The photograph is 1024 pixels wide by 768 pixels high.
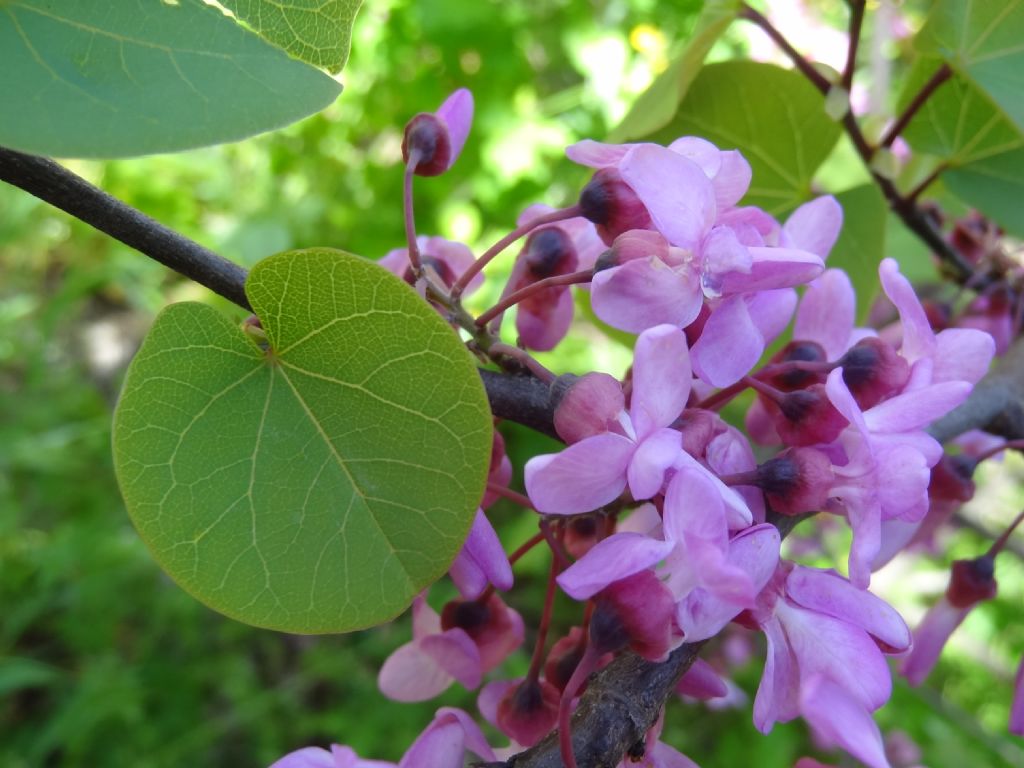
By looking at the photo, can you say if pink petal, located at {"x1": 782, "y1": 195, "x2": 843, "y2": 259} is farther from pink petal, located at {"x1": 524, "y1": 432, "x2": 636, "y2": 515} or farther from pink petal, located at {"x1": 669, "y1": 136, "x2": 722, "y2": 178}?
pink petal, located at {"x1": 524, "y1": 432, "x2": 636, "y2": 515}

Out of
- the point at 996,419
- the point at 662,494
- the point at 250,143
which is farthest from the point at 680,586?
the point at 250,143

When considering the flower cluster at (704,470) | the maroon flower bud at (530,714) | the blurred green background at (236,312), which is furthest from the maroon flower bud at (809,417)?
the blurred green background at (236,312)

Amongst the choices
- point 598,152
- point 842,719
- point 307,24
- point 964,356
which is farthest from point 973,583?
point 307,24

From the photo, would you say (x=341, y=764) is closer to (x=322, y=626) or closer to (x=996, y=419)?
(x=322, y=626)

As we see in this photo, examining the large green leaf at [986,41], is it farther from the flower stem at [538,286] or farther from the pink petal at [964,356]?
the flower stem at [538,286]

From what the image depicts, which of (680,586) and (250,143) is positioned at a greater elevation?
(680,586)

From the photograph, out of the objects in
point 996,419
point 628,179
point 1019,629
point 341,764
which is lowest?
point 1019,629
